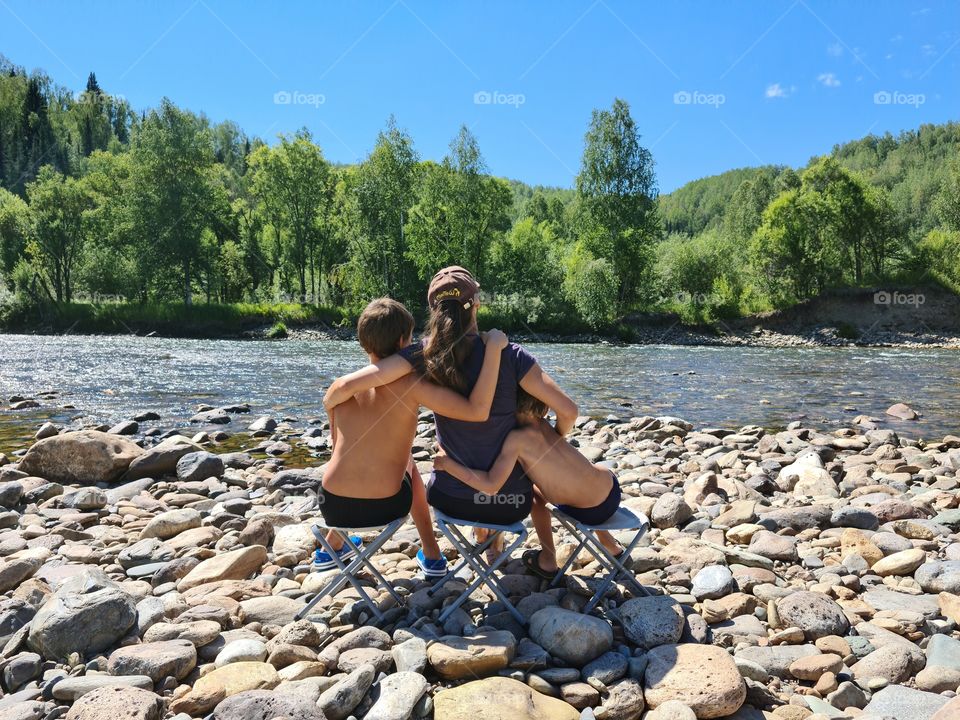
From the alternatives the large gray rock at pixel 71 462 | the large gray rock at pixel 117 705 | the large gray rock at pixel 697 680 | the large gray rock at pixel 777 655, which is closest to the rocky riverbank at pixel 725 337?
the large gray rock at pixel 71 462

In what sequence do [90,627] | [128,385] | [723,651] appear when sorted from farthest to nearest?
[128,385], [90,627], [723,651]

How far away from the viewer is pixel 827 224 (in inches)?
2219

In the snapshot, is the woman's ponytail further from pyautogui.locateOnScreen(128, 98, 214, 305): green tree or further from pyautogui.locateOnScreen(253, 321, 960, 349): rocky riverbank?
pyautogui.locateOnScreen(128, 98, 214, 305): green tree

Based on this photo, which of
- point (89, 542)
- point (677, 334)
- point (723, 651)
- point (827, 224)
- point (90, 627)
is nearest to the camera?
point (723, 651)

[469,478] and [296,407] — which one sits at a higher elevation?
[469,478]

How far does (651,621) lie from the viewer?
3.43 meters

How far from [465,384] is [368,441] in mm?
692

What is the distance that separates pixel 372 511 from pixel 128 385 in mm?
15955

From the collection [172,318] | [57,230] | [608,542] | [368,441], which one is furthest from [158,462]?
[57,230]

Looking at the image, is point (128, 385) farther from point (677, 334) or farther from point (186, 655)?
point (677, 334)

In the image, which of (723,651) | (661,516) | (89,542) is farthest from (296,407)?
(723,651)

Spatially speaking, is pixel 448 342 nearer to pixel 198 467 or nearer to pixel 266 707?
pixel 266 707

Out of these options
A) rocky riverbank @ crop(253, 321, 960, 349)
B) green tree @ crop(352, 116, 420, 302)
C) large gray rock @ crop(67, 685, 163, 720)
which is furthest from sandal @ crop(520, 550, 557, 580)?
green tree @ crop(352, 116, 420, 302)
